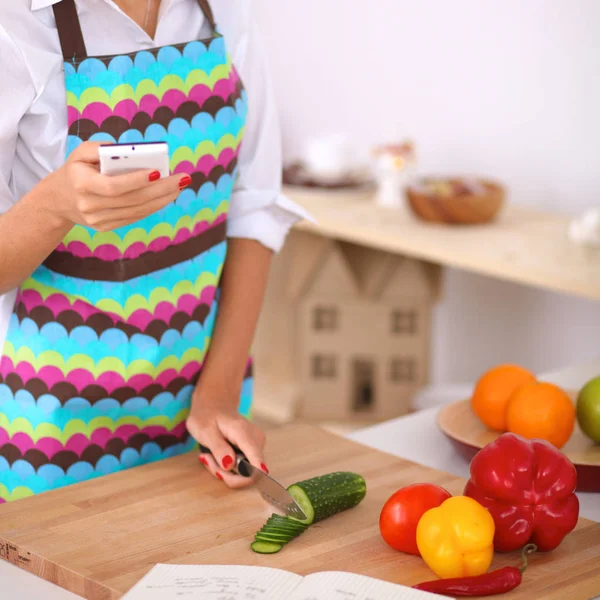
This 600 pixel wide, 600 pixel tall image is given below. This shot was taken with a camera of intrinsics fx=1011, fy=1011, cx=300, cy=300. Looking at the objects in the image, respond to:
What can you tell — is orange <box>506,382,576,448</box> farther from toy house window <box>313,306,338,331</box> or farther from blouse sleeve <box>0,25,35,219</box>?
toy house window <box>313,306,338,331</box>

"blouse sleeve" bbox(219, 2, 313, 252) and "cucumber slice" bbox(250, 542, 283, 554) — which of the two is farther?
"blouse sleeve" bbox(219, 2, 313, 252)

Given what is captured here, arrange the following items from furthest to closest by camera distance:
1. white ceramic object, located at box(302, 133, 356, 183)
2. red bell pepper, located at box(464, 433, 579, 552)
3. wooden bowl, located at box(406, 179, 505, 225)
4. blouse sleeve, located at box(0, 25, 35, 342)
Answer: white ceramic object, located at box(302, 133, 356, 183) → wooden bowl, located at box(406, 179, 505, 225) → blouse sleeve, located at box(0, 25, 35, 342) → red bell pepper, located at box(464, 433, 579, 552)

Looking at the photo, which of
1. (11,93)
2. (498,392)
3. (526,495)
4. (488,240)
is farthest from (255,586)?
(488,240)

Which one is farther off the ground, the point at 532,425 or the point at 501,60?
the point at 501,60

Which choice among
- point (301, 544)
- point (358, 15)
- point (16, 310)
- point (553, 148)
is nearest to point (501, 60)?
A: point (553, 148)

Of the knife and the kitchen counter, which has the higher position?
the knife

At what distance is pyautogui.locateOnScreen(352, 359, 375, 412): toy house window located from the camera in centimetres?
330

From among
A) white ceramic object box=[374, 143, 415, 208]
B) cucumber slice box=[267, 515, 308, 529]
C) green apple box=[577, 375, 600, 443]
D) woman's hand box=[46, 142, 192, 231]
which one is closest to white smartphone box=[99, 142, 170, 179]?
woman's hand box=[46, 142, 192, 231]

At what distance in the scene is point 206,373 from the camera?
139cm

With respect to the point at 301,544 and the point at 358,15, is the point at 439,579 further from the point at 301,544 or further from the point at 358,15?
the point at 358,15

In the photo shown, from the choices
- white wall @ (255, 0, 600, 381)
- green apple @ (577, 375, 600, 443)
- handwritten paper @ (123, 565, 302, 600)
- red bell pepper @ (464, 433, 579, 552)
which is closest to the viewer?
handwritten paper @ (123, 565, 302, 600)

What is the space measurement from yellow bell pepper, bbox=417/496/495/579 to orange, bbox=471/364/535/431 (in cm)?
34

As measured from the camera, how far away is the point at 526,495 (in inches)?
40.2

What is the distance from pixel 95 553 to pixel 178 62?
23.6 inches
